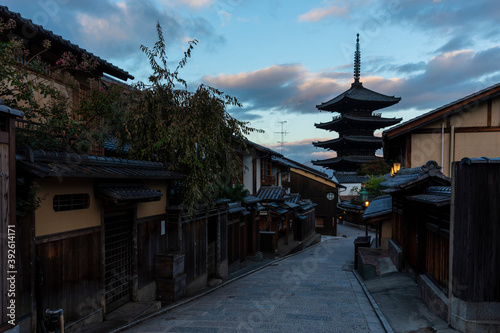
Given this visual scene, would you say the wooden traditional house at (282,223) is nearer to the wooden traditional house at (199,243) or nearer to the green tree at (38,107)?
the wooden traditional house at (199,243)

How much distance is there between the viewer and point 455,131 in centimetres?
1476

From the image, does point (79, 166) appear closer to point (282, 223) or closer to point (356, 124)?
point (282, 223)

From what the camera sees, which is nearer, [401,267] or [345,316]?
[345,316]

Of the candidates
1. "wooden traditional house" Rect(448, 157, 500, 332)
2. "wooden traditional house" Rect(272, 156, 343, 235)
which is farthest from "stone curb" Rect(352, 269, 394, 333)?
"wooden traditional house" Rect(272, 156, 343, 235)

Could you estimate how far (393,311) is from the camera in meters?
8.62

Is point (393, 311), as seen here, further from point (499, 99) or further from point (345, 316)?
point (499, 99)

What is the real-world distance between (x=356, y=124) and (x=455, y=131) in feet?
129

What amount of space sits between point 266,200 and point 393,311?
53.4ft

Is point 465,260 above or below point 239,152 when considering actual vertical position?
below

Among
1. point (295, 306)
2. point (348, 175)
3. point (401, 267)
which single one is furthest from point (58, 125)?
point (348, 175)

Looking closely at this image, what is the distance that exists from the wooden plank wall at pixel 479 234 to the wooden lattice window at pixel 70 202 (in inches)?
328

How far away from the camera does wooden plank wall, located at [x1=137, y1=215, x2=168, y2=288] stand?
9523 mm

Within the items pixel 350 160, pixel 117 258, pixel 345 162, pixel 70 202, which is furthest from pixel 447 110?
pixel 345 162

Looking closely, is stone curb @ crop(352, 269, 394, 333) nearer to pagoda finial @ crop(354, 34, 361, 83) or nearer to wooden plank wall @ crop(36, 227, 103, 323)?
wooden plank wall @ crop(36, 227, 103, 323)
